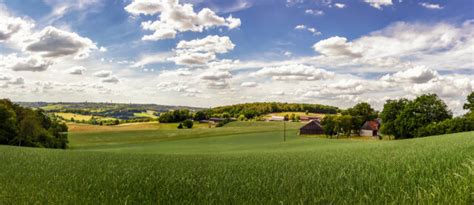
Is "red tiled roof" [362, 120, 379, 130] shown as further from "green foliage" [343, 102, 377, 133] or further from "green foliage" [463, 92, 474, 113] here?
"green foliage" [463, 92, 474, 113]

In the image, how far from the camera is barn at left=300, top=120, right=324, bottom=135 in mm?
118500

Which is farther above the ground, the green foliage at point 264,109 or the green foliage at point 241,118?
the green foliage at point 264,109

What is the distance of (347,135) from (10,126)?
8892 cm

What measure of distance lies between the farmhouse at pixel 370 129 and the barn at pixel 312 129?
12.7 metres

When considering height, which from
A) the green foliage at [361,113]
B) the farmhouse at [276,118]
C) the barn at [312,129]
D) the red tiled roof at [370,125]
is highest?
the green foliage at [361,113]

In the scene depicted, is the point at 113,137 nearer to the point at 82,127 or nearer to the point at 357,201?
the point at 82,127

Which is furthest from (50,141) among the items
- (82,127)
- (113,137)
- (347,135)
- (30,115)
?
(347,135)

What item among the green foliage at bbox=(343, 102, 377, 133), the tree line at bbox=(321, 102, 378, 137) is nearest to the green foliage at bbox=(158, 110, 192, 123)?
the tree line at bbox=(321, 102, 378, 137)

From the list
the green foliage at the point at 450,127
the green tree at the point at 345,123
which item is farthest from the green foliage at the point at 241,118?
the green foliage at the point at 450,127

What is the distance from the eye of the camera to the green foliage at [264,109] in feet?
587

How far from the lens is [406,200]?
18.7ft

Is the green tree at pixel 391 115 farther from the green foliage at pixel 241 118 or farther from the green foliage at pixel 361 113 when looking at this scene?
the green foliage at pixel 241 118

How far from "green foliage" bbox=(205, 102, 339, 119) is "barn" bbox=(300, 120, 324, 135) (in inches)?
2221

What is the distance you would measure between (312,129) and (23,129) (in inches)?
3206
